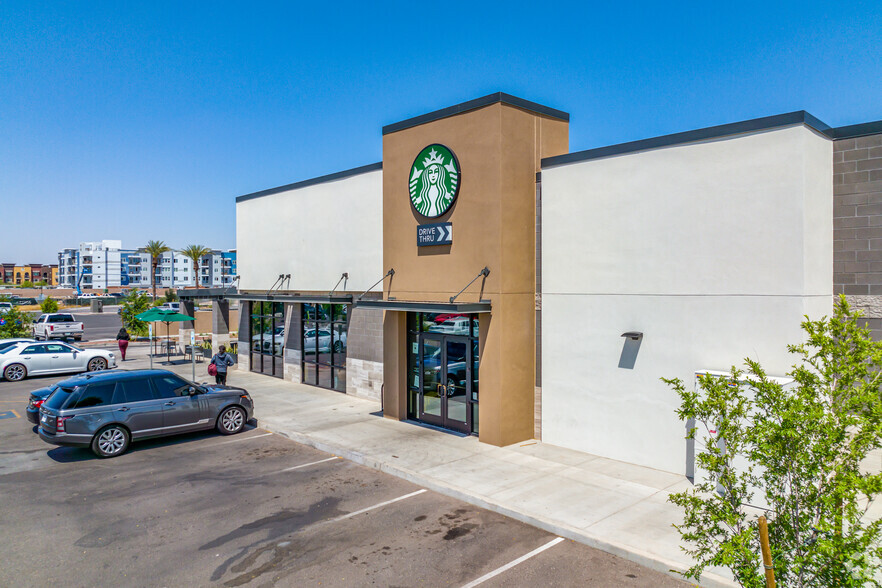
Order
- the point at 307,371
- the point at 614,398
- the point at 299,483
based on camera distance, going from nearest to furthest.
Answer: the point at 299,483 < the point at 614,398 < the point at 307,371

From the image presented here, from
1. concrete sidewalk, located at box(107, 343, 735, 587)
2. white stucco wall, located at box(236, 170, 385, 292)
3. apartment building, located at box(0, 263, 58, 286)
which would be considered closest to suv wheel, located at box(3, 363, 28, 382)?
white stucco wall, located at box(236, 170, 385, 292)

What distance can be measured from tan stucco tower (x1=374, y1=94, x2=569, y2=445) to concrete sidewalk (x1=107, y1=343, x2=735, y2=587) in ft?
4.40

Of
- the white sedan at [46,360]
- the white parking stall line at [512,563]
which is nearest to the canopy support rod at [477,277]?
the white parking stall line at [512,563]

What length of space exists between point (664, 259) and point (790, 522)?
281 inches

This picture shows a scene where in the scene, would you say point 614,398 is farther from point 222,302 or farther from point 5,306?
point 5,306

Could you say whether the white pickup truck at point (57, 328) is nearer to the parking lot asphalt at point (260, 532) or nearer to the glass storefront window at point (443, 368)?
the parking lot asphalt at point (260, 532)

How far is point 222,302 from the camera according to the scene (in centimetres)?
2473

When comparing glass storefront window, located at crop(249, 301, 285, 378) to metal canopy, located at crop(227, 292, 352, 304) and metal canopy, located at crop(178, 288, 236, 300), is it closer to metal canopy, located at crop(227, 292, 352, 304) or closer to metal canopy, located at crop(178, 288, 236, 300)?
metal canopy, located at crop(227, 292, 352, 304)

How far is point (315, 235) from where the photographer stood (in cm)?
1975

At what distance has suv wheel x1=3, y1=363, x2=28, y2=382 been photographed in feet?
70.4

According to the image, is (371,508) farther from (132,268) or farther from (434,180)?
(132,268)

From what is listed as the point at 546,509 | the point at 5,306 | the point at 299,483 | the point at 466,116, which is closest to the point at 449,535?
the point at 546,509

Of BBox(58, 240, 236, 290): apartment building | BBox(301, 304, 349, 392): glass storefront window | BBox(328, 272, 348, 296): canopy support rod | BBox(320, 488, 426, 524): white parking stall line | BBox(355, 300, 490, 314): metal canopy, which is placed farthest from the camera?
BBox(58, 240, 236, 290): apartment building

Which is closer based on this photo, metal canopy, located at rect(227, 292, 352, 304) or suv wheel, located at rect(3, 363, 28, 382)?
metal canopy, located at rect(227, 292, 352, 304)
